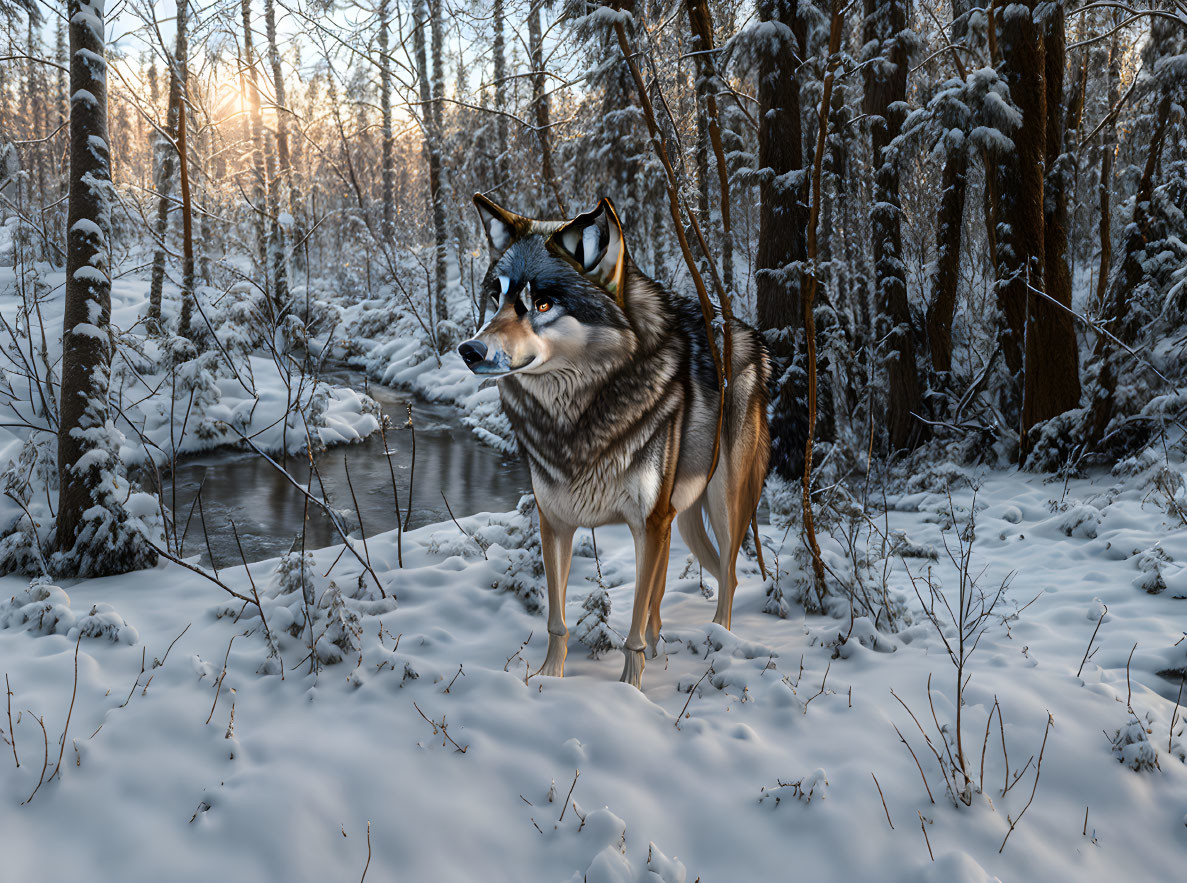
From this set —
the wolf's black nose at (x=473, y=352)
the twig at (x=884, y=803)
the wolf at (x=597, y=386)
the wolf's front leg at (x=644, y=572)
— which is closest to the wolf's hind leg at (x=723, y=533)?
the wolf at (x=597, y=386)

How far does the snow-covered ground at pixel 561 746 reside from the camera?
2223mm

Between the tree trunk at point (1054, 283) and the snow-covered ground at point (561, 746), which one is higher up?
the tree trunk at point (1054, 283)

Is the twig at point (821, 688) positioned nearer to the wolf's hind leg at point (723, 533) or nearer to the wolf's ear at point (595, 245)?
the wolf's hind leg at point (723, 533)

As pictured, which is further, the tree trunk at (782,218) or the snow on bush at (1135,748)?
the tree trunk at (782,218)

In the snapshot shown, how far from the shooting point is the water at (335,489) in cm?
748

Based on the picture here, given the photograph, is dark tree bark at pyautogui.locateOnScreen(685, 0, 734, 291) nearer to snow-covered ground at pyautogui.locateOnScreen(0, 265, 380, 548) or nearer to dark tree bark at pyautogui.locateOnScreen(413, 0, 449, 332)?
snow-covered ground at pyautogui.locateOnScreen(0, 265, 380, 548)

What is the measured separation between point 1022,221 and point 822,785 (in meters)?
7.51

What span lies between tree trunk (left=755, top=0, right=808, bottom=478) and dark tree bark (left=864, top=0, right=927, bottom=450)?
273cm

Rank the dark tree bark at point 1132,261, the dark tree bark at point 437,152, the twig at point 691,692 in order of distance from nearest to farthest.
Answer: the twig at point 691,692
the dark tree bark at point 1132,261
the dark tree bark at point 437,152

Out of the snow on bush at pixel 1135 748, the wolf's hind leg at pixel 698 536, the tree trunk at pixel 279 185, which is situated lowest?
the snow on bush at pixel 1135 748

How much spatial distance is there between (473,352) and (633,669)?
1615 millimetres

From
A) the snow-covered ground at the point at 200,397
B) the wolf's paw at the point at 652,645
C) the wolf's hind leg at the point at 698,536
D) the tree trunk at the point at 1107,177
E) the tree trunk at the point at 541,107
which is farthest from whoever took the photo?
the tree trunk at the point at 1107,177

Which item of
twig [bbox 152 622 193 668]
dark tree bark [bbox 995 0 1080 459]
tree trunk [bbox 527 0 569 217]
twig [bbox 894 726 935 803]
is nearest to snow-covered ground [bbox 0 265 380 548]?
tree trunk [bbox 527 0 569 217]

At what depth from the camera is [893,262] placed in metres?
9.39
